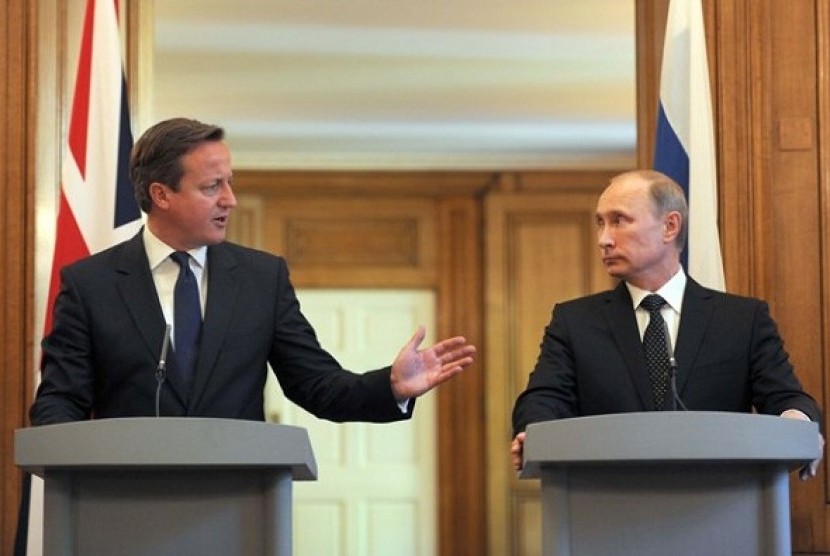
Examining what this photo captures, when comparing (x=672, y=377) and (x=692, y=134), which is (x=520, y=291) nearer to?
(x=692, y=134)

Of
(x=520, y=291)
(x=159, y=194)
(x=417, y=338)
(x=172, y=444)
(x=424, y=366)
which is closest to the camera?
(x=172, y=444)

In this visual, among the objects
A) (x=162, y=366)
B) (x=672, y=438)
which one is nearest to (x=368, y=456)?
(x=162, y=366)

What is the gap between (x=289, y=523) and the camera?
2.74m

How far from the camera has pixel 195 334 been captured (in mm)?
3287

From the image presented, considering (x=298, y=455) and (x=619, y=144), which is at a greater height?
(x=619, y=144)

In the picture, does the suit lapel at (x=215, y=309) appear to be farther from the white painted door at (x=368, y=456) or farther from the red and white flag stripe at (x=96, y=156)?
the white painted door at (x=368, y=456)

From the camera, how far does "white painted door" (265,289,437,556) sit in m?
11.2

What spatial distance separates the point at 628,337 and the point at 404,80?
5.38 m

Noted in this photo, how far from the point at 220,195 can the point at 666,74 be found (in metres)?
1.55

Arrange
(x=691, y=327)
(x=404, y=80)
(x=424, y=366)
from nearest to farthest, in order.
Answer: (x=424, y=366)
(x=691, y=327)
(x=404, y=80)

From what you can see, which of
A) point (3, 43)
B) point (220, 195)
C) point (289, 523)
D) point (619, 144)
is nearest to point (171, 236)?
point (220, 195)

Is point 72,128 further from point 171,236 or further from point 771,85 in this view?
point 771,85

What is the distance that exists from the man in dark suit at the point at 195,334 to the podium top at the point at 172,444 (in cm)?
52

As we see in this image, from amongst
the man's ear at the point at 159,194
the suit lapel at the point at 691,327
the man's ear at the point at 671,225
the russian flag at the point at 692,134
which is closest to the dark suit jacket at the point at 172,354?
the man's ear at the point at 159,194
